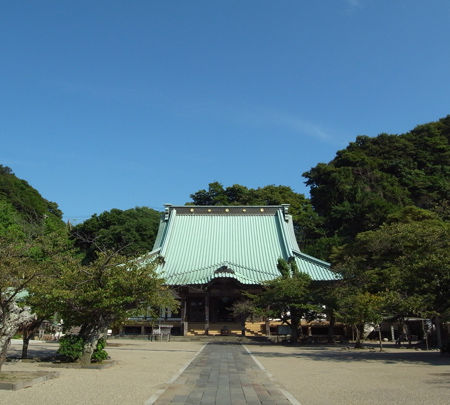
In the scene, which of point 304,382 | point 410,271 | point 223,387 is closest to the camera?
point 223,387

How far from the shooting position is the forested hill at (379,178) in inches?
1837

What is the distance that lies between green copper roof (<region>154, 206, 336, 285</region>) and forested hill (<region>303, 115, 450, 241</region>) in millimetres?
11843

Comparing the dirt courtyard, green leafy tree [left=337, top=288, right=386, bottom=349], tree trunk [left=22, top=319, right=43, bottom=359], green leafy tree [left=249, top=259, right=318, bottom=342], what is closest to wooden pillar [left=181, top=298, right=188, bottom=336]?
green leafy tree [left=249, top=259, right=318, bottom=342]

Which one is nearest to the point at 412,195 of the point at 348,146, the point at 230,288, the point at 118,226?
the point at 348,146

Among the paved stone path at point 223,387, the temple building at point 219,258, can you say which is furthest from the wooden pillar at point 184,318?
the paved stone path at point 223,387

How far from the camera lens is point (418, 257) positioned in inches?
579

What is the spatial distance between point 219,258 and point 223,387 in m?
24.7

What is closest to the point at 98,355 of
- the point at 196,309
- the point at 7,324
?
the point at 7,324

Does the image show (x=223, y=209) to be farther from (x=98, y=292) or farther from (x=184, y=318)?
(x=98, y=292)

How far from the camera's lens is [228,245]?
114ft

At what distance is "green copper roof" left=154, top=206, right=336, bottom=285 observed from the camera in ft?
97.6

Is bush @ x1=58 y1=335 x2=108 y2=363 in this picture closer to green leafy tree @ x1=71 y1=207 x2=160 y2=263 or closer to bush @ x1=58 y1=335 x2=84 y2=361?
bush @ x1=58 y1=335 x2=84 y2=361

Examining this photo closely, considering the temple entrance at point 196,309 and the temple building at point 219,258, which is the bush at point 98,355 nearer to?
the temple building at point 219,258

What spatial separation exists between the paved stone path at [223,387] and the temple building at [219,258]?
16662mm
